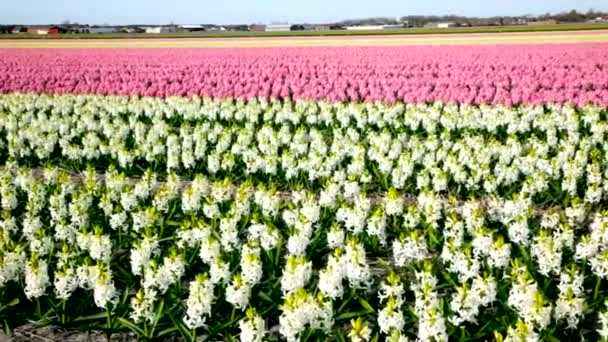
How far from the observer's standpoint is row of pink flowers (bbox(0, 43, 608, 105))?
21.9m

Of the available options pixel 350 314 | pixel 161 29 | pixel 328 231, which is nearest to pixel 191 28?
pixel 161 29

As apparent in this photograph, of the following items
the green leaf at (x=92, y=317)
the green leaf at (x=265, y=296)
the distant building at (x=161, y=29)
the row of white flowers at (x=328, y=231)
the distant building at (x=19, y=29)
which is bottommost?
the green leaf at (x=92, y=317)

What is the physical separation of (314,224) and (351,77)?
17.3 metres

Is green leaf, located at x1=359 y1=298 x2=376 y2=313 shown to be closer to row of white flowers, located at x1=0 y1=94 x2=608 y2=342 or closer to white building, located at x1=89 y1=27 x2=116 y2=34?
row of white flowers, located at x1=0 y1=94 x2=608 y2=342

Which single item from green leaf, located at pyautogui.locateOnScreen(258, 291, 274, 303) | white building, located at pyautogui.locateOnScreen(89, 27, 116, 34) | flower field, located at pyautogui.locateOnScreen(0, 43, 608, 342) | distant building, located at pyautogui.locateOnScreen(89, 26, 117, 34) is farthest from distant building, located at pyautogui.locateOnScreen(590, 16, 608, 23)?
green leaf, located at pyautogui.locateOnScreen(258, 291, 274, 303)

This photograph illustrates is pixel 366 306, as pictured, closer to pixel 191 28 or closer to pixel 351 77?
pixel 351 77

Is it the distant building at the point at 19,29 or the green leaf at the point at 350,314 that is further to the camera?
the distant building at the point at 19,29

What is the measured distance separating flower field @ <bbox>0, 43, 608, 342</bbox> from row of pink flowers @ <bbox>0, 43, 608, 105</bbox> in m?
0.35

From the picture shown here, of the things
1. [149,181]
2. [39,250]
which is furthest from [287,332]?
[149,181]

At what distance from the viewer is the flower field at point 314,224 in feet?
20.5

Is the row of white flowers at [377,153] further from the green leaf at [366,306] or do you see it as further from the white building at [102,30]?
the white building at [102,30]

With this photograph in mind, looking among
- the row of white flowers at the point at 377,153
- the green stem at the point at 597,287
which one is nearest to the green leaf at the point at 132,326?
the row of white flowers at the point at 377,153

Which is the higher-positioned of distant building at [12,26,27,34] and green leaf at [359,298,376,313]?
distant building at [12,26,27,34]

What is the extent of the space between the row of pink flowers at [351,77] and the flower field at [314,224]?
35cm
